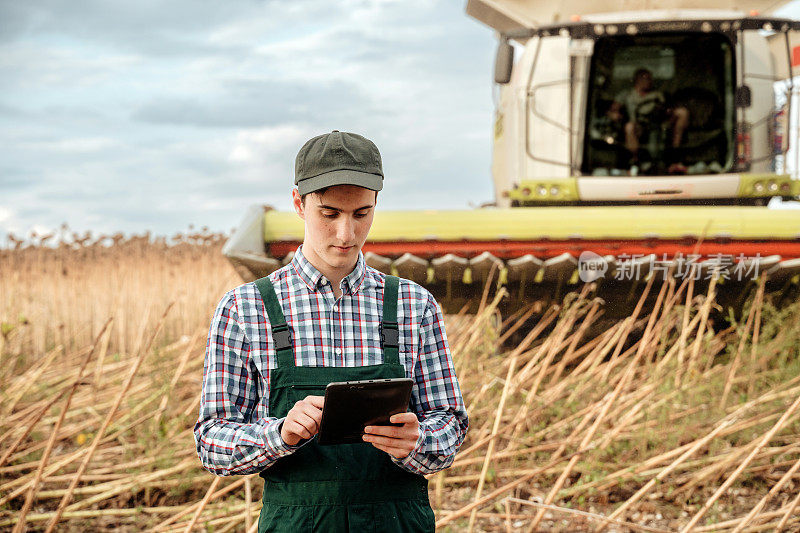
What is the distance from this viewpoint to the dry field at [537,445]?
2.86 metres

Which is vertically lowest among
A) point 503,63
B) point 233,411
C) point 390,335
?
point 233,411

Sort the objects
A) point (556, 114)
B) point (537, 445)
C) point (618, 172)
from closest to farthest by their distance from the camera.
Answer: point (537, 445) → point (618, 172) → point (556, 114)

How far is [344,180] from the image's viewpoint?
1.34 metres

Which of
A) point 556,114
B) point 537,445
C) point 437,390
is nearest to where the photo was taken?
point 437,390

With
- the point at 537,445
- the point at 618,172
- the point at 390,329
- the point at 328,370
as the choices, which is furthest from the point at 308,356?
A: the point at 618,172

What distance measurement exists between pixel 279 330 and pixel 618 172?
5.53 meters

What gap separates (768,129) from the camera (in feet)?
22.0

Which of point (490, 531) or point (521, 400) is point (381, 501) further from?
point (521, 400)

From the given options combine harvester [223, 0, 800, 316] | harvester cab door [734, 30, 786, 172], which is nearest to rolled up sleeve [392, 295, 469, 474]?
combine harvester [223, 0, 800, 316]

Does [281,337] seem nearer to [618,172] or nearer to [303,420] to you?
[303,420]

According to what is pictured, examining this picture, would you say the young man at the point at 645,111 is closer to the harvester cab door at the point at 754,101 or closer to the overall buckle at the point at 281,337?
the harvester cab door at the point at 754,101

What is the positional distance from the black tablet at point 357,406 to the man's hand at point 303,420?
1 centimetres

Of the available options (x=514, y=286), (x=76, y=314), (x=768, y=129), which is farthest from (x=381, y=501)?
(x=76, y=314)

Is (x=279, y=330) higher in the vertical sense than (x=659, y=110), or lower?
lower
